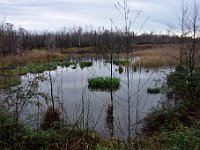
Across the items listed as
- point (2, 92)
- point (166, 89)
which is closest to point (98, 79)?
point (166, 89)

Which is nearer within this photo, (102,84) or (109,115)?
(109,115)

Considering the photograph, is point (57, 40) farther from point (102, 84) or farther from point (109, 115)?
point (109, 115)

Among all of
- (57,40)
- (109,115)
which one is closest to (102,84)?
(109,115)

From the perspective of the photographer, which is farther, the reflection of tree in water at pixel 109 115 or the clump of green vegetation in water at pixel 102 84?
the clump of green vegetation in water at pixel 102 84

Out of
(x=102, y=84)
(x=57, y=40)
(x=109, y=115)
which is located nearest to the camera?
(x=109, y=115)

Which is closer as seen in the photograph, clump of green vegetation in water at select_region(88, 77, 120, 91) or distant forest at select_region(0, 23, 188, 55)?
distant forest at select_region(0, 23, 188, 55)

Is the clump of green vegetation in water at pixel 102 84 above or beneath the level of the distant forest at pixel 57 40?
beneath

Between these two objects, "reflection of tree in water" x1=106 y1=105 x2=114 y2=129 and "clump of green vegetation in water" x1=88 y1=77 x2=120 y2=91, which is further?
"clump of green vegetation in water" x1=88 y1=77 x2=120 y2=91

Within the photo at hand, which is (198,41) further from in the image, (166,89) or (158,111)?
(158,111)

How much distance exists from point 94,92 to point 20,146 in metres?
9.73

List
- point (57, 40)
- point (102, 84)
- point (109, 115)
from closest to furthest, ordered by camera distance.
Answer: point (109, 115)
point (102, 84)
point (57, 40)

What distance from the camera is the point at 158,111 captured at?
411 inches

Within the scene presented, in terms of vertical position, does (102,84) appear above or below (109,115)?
above

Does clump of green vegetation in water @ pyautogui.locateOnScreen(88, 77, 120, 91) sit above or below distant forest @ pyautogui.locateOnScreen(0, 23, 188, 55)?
below
